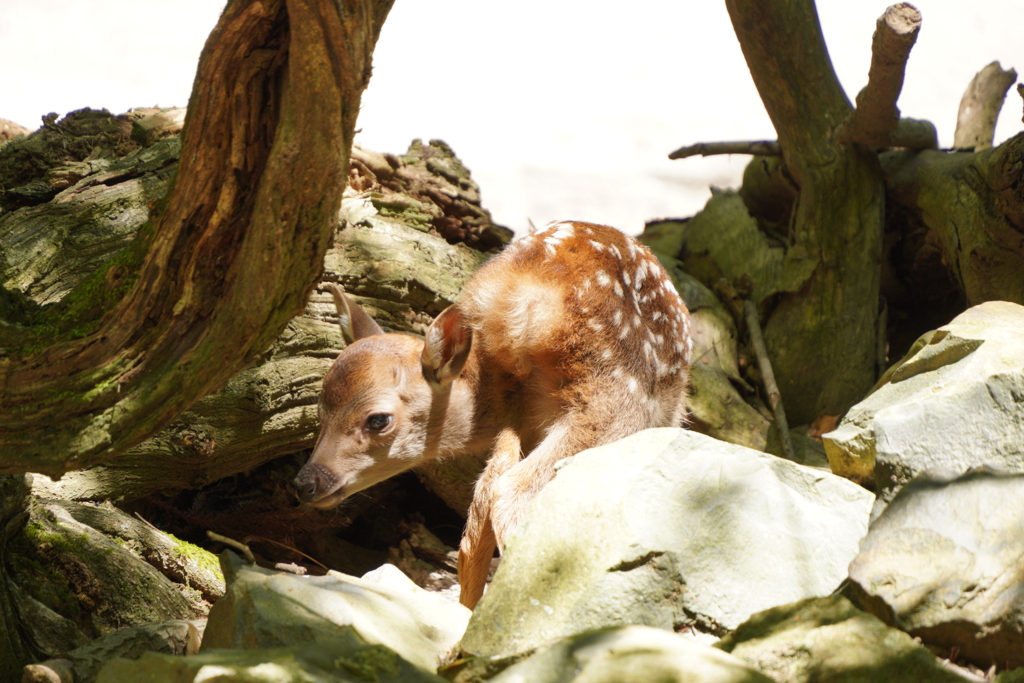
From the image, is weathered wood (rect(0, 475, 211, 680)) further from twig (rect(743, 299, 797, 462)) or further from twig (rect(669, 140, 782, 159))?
twig (rect(669, 140, 782, 159))

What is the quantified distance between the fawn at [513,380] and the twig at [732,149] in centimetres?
209

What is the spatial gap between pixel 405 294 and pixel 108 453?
242 centimetres

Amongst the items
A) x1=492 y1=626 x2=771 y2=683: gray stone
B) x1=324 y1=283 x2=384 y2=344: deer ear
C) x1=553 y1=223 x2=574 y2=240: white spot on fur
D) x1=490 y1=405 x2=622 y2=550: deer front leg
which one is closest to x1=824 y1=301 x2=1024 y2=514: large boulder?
x1=490 y1=405 x2=622 y2=550: deer front leg

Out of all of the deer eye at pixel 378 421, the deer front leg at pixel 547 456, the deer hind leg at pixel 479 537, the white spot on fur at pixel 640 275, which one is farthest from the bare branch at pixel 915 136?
the deer eye at pixel 378 421

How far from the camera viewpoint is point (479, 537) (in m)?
3.45

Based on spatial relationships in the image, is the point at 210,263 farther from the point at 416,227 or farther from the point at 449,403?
the point at 416,227

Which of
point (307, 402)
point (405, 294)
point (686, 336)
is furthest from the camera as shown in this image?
point (405, 294)

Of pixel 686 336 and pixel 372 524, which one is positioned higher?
pixel 686 336

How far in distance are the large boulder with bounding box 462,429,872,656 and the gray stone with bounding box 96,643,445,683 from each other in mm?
470

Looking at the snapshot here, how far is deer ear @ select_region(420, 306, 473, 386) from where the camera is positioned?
3.67 meters

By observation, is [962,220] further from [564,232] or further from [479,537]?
[479,537]

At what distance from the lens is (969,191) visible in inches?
193

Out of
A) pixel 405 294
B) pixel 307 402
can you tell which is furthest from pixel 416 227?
pixel 307 402

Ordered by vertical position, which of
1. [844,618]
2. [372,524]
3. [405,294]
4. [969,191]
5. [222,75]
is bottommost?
[372,524]
